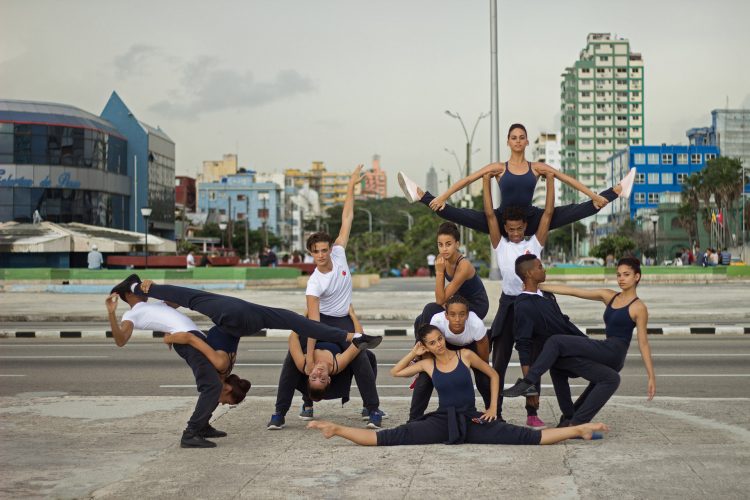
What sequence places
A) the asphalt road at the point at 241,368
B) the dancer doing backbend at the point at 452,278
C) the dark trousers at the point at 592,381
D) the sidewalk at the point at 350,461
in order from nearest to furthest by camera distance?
1. the sidewalk at the point at 350,461
2. the dark trousers at the point at 592,381
3. the dancer doing backbend at the point at 452,278
4. the asphalt road at the point at 241,368

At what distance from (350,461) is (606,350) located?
2.35 metres

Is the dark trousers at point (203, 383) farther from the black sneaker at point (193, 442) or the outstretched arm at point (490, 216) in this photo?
the outstretched arm at point (490, 216)

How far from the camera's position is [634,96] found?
183625 millimetres

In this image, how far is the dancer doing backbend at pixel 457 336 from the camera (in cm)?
774

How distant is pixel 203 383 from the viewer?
7.62 m

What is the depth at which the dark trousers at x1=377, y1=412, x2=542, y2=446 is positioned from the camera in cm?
740

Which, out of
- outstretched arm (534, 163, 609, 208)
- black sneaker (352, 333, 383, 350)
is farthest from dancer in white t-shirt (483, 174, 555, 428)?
black sneaker (352, 333, 383, 350)

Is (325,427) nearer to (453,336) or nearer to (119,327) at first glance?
(453,336)

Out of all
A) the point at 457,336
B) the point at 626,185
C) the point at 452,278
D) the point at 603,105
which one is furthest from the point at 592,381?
the point at 603,105

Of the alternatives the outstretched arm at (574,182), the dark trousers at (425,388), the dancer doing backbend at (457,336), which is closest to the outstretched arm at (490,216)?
the outstretched arm at (574,182)

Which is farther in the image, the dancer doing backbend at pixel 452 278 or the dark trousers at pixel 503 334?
the dark trousers at pixel 503 334

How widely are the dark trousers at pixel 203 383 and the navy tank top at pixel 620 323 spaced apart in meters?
3.20

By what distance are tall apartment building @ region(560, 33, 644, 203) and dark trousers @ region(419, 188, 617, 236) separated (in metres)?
176

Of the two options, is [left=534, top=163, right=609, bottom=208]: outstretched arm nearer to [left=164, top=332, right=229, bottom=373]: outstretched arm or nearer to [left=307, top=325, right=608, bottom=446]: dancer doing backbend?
[left=307, top=325, right=608, bottom=446]: dancer doing backbend
